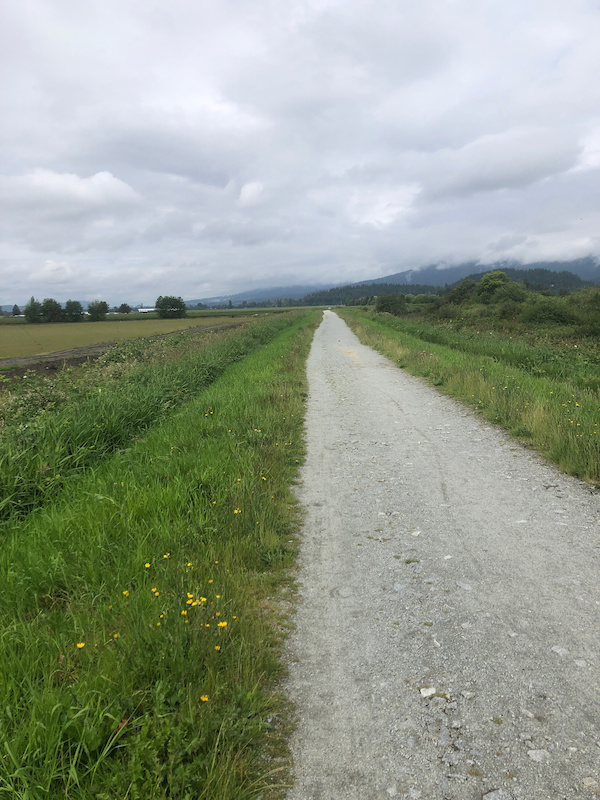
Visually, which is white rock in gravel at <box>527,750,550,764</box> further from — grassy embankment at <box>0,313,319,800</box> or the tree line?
the tree line

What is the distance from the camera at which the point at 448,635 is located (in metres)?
2.82

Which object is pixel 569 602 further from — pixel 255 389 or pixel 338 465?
pixel 255 389

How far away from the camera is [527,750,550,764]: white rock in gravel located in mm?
1946

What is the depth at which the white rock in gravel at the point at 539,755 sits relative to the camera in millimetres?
1946

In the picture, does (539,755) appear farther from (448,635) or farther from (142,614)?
(142,614)

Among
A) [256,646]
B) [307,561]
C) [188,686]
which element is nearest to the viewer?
[188,686]

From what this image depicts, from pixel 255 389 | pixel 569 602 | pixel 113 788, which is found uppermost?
pixel 255 389

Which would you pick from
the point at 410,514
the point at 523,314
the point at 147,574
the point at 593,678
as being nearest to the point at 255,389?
the point at 410,514

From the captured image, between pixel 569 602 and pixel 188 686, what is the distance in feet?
9.09

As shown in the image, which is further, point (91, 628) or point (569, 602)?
point (569, 602)

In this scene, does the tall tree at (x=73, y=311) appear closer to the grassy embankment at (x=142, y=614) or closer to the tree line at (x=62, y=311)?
the tree line at (x=62, y=311)

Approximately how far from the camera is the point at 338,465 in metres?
6.20

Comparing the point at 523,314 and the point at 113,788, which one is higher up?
the point at 523,314

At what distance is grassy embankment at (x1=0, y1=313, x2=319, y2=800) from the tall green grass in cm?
4
